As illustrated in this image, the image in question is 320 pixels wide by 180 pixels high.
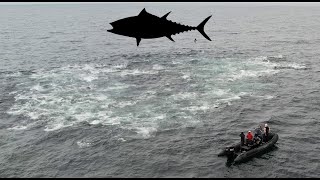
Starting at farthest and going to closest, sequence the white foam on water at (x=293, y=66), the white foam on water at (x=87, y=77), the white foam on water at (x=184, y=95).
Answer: the white foam on water at (x=293, y=66)
the white foam on water at (x=87, y=77)
the white foam on water at (x=184, y=95)

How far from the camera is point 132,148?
4700cm

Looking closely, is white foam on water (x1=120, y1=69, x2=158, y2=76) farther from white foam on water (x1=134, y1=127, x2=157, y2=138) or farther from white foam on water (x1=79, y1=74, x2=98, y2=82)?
white foam on water (x1=134, y1=127, x2=157, y2=138)

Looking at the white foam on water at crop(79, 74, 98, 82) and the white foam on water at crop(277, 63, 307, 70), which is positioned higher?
the white foam on water at crop(277, 63, 307, 70)

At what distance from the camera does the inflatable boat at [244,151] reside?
4234 cm

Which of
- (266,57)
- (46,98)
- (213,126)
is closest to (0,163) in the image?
(46,98)

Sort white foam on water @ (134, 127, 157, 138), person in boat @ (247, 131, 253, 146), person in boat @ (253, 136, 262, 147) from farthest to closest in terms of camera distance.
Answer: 1. white foam on water @ (134, 127, 157, 138)
2. person in boat @ (253, 136, 262, 147)
3. person in boat @ (247, 131, 253, 146)

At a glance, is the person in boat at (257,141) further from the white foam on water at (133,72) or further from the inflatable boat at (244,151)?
the white foam on water at (133,72)

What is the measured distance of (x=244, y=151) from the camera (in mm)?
43406

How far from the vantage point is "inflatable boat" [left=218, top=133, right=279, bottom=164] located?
42344 mm

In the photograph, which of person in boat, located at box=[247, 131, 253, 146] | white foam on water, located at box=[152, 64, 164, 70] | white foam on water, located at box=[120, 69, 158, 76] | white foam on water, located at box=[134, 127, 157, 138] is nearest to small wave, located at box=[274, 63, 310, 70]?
white foam on water, located at box=[152, 64, 164, 70]

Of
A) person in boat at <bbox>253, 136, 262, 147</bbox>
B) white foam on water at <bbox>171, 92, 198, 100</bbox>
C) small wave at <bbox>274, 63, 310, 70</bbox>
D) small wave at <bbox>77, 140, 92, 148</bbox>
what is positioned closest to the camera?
person in boat at <bbox>253, 136, 262, 147</bbox>

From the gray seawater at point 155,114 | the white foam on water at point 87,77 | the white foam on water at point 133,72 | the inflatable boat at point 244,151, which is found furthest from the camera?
the white foam on water at point 133,72

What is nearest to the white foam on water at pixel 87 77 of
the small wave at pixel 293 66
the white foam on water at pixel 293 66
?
the small wave at pixel 293 66

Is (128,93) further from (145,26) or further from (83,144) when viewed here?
(145,26)
